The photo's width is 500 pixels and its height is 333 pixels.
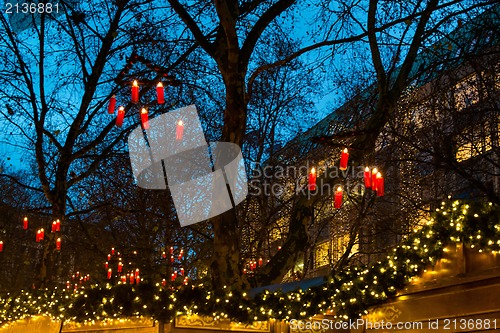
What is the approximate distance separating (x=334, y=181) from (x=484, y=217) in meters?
4.26

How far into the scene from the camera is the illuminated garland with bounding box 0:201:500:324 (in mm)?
7211

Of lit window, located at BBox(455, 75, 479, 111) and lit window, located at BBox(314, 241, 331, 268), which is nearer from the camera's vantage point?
lit window, located at BBox(455, 75, 479, 111)

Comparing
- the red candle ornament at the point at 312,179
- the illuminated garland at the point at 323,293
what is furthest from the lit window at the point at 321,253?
the illuminated garland at the point at 323,293

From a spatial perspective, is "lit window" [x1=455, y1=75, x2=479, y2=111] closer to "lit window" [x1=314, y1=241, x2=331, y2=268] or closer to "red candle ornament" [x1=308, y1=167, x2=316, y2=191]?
"red candle ornament" [x1=308, y1=167, x2=316, y2=191]

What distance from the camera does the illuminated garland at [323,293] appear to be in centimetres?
721

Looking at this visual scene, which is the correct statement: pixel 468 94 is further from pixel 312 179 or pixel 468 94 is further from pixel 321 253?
pixel 321 253

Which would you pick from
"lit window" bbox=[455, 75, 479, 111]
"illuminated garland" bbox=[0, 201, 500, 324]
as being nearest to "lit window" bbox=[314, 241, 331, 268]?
"lit window" bbox=[455, 75, 479, 111]

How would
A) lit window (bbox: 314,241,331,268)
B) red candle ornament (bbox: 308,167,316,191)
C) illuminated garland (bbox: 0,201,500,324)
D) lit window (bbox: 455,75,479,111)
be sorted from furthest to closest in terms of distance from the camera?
lit window (bbox: 314,241,331,268)
lit window (bbox: 455,75,479,111)
red candle ornament (bbox: 308,167,316,191)
illuminated garland (bbox: 0,201,500,324)

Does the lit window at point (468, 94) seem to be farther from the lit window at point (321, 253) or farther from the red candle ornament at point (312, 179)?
the lit window at point (321, 253)

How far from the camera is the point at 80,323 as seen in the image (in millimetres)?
10320

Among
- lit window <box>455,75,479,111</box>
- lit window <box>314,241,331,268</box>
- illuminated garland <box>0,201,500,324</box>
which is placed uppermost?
lit window <box>455,75,479,111</box>

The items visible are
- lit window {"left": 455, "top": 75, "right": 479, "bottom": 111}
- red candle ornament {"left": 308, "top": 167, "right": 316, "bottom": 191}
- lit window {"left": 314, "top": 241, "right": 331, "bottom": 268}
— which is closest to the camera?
red candle ornament {"left": 308, "top": 167, "right": 316, "bottom": 191}

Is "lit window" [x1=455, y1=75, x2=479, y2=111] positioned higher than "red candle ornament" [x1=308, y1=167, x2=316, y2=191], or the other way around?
"lit window" [x1=455, y1=75, x2=479, y2=111]

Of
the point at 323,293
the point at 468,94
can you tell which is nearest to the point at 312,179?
the point at 323,293
